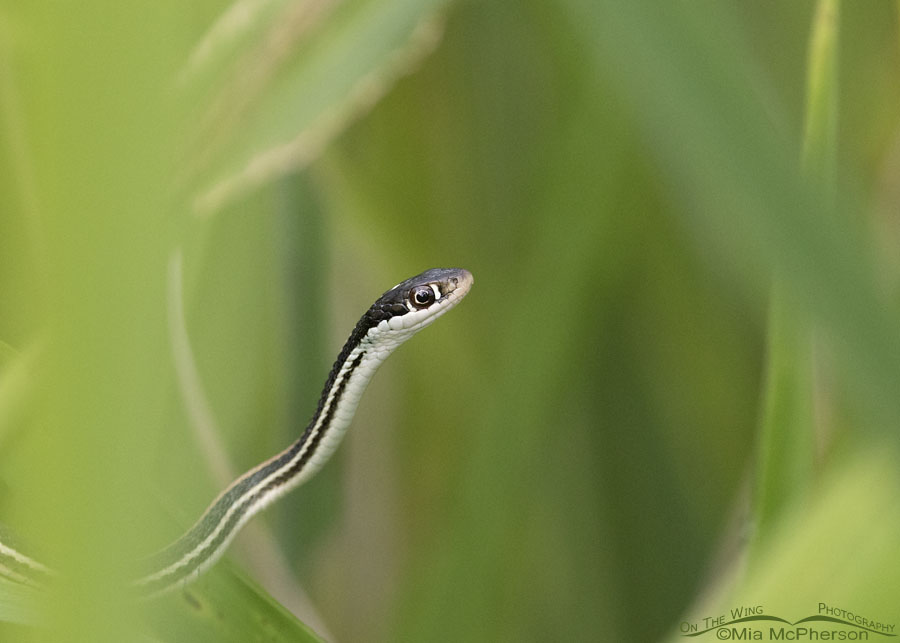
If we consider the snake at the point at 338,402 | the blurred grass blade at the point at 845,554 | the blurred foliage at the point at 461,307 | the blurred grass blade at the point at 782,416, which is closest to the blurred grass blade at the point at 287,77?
the blurred foliage at the point at 461,307

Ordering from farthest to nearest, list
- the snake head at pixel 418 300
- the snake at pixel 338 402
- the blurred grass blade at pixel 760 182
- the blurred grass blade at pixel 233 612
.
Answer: the snake head at pixel 418 300, the snake at pixel 338 402, the blurred grass blade at pixel 233 612, the blurred grass blade at pixel 760 182

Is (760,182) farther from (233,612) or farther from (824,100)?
(233,612)

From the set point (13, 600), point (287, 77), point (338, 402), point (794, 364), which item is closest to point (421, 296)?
point (338, 402)

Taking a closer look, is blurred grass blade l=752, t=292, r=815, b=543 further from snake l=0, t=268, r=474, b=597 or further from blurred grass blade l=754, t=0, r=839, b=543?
snake l=0, t=268, r=474, b=597

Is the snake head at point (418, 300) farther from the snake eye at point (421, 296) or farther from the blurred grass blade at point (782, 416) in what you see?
the blurred grass blade at point (782, 416)

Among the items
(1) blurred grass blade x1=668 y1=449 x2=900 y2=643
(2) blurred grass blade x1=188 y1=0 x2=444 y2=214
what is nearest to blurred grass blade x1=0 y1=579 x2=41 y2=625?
(2) blurred grass blade x1=188 y1=0 x2=444 y2=214
